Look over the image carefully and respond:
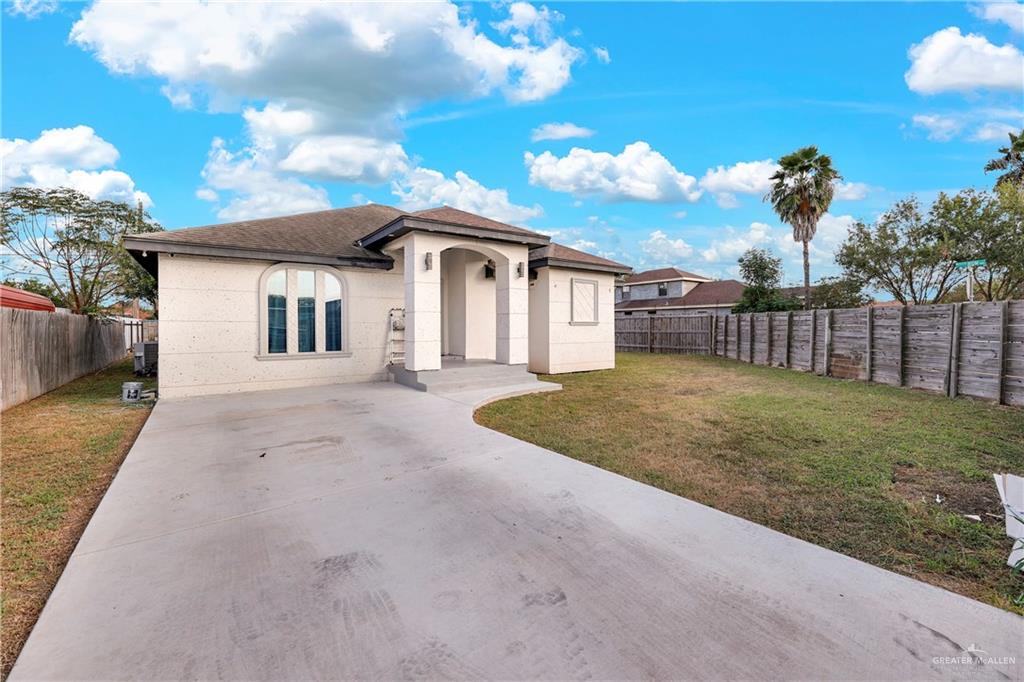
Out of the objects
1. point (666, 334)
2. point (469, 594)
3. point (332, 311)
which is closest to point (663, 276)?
point (666, 334)

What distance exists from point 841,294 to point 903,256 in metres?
2.84

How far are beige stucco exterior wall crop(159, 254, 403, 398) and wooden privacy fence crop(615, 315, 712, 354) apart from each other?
46.4 feet

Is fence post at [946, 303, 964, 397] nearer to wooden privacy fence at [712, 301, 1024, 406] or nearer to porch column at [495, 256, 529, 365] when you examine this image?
wooden privacy fence at [712, 301, 1024, 406]

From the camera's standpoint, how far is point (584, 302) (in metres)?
12.8

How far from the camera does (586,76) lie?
1164 centimetres

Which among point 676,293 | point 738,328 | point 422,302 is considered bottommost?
point 738,328

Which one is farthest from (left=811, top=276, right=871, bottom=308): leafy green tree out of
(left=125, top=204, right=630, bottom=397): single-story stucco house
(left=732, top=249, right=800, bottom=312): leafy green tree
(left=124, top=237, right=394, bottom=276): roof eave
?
(left=124, top=237, right=394, bottom=276): roof eave

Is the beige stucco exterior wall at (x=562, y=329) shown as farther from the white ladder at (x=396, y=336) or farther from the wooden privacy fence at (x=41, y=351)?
the wooden privacy fence at (x=41, y=351)

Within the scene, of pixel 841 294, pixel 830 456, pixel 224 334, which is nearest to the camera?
pixel 830 456

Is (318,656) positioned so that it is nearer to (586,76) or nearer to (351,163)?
(586,76)

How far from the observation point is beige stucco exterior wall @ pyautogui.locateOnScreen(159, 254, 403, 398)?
8.35 m

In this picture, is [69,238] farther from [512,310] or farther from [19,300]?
[512,310]

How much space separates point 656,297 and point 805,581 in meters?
37.4

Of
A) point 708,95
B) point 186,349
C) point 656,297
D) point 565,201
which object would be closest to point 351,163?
point 565,201
